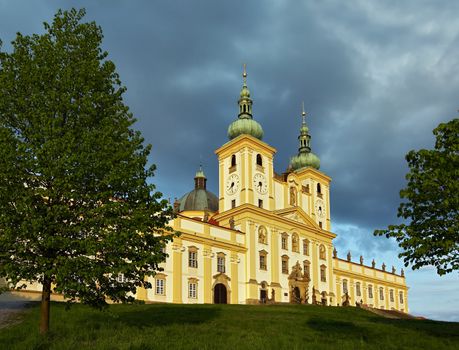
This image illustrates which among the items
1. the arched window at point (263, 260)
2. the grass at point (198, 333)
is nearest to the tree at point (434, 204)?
the grass at point (198, 333)

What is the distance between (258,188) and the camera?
58.9m

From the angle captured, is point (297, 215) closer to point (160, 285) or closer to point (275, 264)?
point (275, 264)

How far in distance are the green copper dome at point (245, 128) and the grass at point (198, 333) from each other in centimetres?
3671

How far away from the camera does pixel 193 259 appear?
5006 cm

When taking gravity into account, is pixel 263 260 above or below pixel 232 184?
below

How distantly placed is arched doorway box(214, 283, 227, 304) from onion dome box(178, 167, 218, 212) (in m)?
21.0

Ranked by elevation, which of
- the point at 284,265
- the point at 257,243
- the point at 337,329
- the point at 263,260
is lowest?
the point at 337,329

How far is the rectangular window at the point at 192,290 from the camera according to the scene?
4903 cm

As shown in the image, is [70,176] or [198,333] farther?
[198,333]

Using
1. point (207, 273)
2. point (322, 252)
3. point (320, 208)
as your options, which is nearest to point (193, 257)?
point (207, 273)

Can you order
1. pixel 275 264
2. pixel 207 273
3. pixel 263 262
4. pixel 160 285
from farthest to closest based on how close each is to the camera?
pixel 275 264 → pixel 263 262 → pixel 207 273 → pixel 160 285

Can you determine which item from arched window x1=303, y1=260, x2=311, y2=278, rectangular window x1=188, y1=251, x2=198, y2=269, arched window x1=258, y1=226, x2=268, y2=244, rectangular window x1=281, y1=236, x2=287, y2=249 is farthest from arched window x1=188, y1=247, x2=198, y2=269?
arched window x1=303, y1=260, x2=311, y2=278

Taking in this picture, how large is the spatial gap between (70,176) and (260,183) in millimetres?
44547

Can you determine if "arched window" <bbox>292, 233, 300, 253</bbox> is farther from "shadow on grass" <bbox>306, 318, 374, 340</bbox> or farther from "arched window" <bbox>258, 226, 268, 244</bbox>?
"shadow on grass" <bbox>306, 318, 374, 340</bbox>
